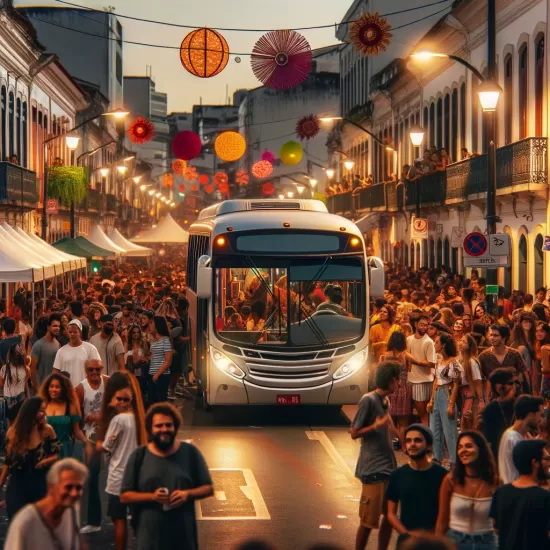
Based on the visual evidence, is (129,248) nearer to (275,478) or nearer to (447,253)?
(447,253)

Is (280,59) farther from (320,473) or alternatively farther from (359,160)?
(359,160)

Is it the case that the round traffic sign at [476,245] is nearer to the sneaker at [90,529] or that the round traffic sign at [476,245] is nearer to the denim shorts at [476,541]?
the sneaker at [90,529]

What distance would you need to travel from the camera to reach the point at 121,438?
1007 cm

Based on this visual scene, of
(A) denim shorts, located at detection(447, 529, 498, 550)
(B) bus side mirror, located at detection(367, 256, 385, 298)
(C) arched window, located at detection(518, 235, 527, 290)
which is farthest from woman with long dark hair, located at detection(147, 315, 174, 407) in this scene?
(C) arched window, located at detection(518, 235, 527, 290)

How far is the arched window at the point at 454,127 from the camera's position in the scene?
42.0 m

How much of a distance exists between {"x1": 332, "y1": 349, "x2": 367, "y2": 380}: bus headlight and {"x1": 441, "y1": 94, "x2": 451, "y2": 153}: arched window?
25.4 m

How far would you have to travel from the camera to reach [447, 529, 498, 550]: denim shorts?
794 cm

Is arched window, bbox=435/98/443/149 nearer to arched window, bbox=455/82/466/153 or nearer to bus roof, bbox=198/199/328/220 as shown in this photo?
arched window, bbox=455/82/466/153

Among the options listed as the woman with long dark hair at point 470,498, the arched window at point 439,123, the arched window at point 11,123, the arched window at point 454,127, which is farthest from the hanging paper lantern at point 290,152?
the woman with long dark hair at point 470,498

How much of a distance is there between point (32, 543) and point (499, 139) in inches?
1163

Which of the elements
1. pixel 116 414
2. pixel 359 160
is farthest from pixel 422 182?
pixel 116 414

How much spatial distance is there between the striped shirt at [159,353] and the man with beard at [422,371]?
373cm

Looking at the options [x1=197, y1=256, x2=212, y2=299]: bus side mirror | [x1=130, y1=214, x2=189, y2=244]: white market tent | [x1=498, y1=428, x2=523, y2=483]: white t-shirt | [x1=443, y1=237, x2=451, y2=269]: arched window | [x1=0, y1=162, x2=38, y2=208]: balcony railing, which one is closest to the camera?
[x1=498, y1=428, x2=523, y2=483]: white t-shirt

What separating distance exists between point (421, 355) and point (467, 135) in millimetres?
24780
